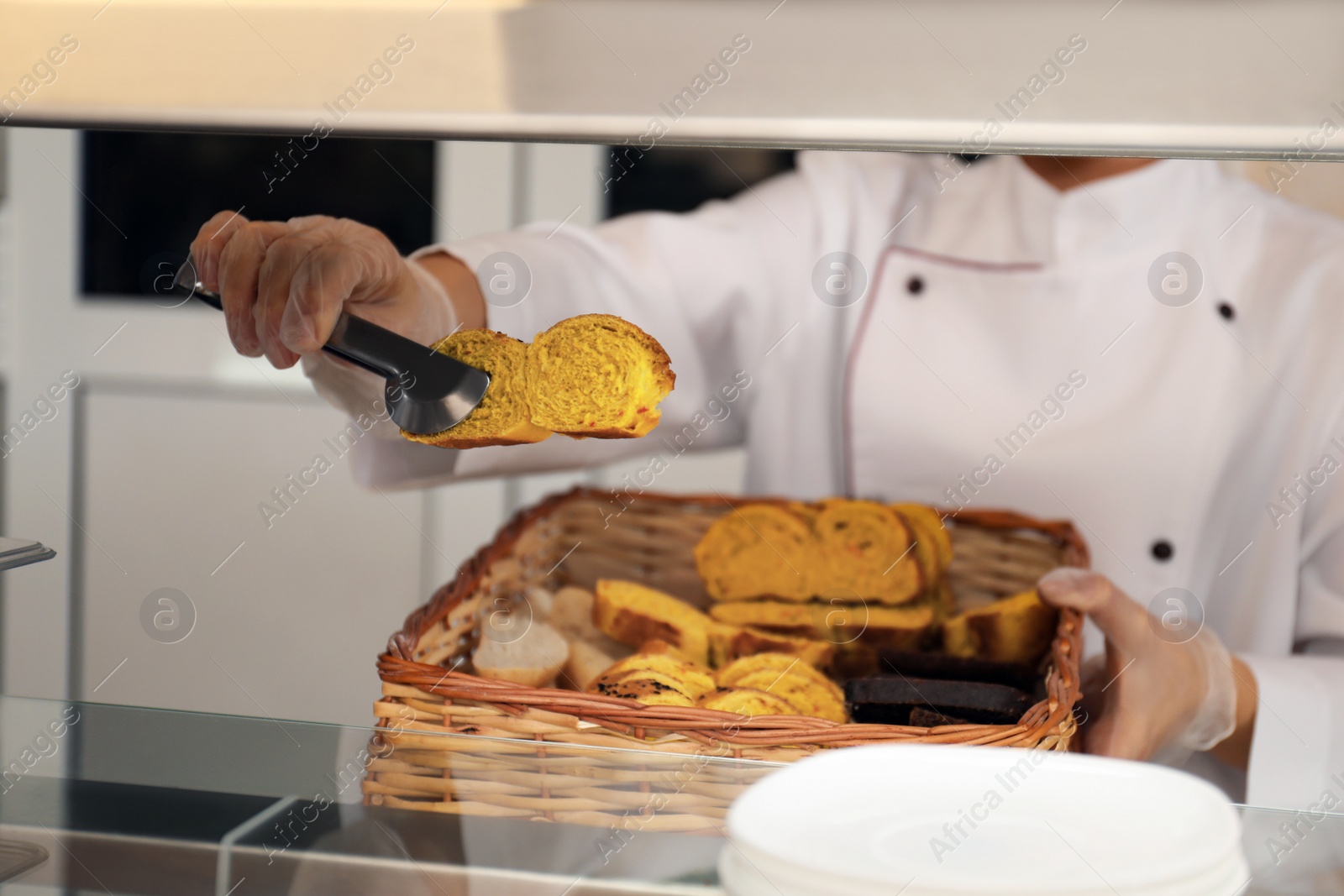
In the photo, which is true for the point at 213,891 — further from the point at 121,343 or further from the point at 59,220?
the point at 59,220

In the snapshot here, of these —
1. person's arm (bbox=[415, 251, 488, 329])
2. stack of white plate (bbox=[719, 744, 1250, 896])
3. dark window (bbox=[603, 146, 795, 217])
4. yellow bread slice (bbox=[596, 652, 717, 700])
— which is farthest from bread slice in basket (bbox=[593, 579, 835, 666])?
dark window (bbox=[603, 146, 795, 217])

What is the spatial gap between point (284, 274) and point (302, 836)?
0.27 m

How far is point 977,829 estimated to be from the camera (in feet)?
1.20

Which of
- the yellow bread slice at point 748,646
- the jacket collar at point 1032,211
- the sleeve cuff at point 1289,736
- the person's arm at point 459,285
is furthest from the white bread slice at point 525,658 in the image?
the jacket collar at point 1032,211

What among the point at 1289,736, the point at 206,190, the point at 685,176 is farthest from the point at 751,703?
the point at 206,190

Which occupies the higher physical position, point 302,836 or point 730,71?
point 730,71

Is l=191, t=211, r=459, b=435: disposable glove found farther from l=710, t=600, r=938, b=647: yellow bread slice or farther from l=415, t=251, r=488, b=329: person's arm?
l=710, t=600, r=938, b=647: yellow bread slice

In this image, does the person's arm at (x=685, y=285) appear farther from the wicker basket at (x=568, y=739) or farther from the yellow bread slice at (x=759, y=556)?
the wicker basket at (x=568, y=739)

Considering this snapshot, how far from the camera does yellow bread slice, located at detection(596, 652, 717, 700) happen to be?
24.1 inches

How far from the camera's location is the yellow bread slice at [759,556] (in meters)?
0.84

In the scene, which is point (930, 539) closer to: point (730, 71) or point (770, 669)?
point (770, 669)

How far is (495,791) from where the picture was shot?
426 millimetres

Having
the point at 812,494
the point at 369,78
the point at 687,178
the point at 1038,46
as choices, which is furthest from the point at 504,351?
the point at 687,178

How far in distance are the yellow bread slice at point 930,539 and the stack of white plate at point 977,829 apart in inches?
17.0
